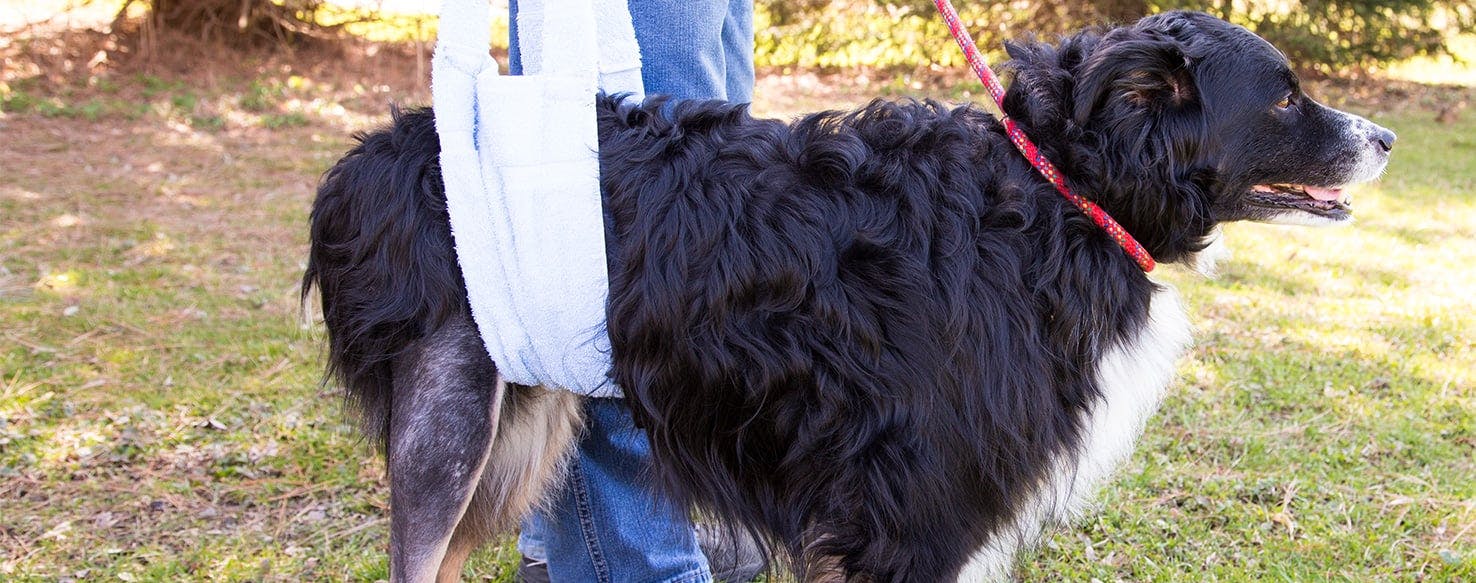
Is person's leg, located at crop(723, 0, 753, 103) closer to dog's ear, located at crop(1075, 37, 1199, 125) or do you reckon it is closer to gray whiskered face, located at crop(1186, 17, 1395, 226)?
dog's ear, located at crop(1075, 37, 1199, 125)

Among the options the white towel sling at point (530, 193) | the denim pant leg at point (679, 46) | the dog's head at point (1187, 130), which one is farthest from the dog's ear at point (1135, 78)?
the white towel sling at point (530, 193)

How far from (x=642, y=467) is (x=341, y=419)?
1.44m

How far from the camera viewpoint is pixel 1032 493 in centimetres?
227

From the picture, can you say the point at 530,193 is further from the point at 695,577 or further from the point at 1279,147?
the point at 1279,147

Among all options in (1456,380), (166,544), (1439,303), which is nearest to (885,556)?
(166,544)

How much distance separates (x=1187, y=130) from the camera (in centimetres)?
222

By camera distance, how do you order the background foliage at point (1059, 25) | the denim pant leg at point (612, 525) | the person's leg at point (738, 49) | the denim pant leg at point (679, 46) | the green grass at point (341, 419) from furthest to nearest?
1. the background foliage at point (1059, 25)
2. the green grass at point (341, 419)
3. the person's leg at point (738, 49)
4. the denim pant leg at point (612, 525)
5. the denim pant leg at point (679, 46)

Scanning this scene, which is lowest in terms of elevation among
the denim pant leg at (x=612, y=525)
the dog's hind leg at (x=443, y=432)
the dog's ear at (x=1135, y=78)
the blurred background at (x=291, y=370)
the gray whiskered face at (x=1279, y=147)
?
the blurred background at (x=291, y=370)

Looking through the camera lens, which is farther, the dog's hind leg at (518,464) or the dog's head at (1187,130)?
the dog's hind leg at (518,464)

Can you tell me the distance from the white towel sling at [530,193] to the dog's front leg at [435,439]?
0.08 metres

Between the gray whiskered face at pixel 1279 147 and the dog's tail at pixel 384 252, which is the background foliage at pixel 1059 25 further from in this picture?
the dog's tail at pixel 384 252

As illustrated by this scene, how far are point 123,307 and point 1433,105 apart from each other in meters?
11.0

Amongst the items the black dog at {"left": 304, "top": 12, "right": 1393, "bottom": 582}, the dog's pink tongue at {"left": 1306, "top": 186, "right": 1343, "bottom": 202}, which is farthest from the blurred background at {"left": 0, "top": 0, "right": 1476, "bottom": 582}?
the dog's pink tongue at {"left": 1306, "top": 186, "right": 1343, "bottom": 202}

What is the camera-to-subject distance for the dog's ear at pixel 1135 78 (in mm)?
2186
